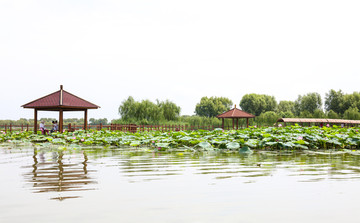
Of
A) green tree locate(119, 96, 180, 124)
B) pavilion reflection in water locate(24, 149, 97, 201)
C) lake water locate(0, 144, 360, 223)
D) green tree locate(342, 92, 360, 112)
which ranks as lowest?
lake water locate(0, 144, 360, 223)

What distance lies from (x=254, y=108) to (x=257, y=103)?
3.43ft

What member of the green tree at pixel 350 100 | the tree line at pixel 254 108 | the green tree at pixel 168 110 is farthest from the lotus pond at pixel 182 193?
the green tree at pixel 350 100

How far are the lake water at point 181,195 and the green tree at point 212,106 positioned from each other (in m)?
59.0

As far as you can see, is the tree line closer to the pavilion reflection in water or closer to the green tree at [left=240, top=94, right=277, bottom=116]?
the green tree at [left=240, top=94, right=277, bottom=116]

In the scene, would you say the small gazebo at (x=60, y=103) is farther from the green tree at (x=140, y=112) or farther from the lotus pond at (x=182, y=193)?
the lotus pond at (x=182, y=193)

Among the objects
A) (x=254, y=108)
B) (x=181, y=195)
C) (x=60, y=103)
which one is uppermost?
(x=254, y=108)

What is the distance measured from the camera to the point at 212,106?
6344 cm

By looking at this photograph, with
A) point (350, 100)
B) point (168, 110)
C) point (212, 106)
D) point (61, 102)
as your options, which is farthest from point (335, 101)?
point (61, 102)

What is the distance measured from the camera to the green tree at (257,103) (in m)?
59.2

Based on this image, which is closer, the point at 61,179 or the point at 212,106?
the point at 61,179

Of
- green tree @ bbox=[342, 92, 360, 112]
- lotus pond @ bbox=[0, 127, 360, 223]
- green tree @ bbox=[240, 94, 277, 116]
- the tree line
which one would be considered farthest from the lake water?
green tree @ bbox=[240, 94, 277, 116]

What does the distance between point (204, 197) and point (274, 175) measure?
1.49m

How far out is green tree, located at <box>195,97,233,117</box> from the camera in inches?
2494

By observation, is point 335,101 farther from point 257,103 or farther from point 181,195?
point 181,195
